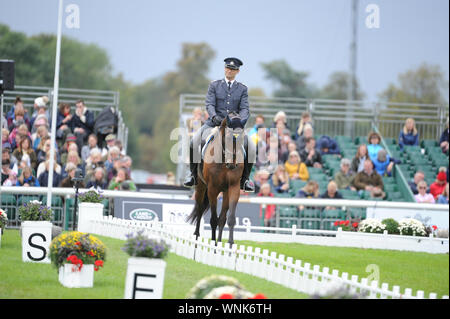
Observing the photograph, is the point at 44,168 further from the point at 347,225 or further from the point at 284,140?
the point at 347,225

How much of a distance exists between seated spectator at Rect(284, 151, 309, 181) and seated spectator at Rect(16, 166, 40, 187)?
7.37 meters

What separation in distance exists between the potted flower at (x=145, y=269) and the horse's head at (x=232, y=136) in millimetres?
5173

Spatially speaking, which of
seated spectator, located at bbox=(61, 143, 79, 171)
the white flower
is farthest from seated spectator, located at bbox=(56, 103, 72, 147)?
the white flower

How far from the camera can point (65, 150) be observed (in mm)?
24359

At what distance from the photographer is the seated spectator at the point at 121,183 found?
22.3 meters

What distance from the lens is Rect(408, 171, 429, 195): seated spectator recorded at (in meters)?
25.2

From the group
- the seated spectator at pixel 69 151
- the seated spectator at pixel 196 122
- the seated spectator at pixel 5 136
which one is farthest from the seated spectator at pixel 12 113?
the seated spectator at pixel 196 122

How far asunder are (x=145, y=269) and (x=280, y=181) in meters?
14.9

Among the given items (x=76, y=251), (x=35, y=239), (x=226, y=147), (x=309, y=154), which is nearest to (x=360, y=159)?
(x=309, y=154)

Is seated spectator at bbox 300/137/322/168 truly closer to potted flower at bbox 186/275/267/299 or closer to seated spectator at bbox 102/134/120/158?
seated spectator at bbox 102/134/120/158

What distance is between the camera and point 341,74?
89375mm
